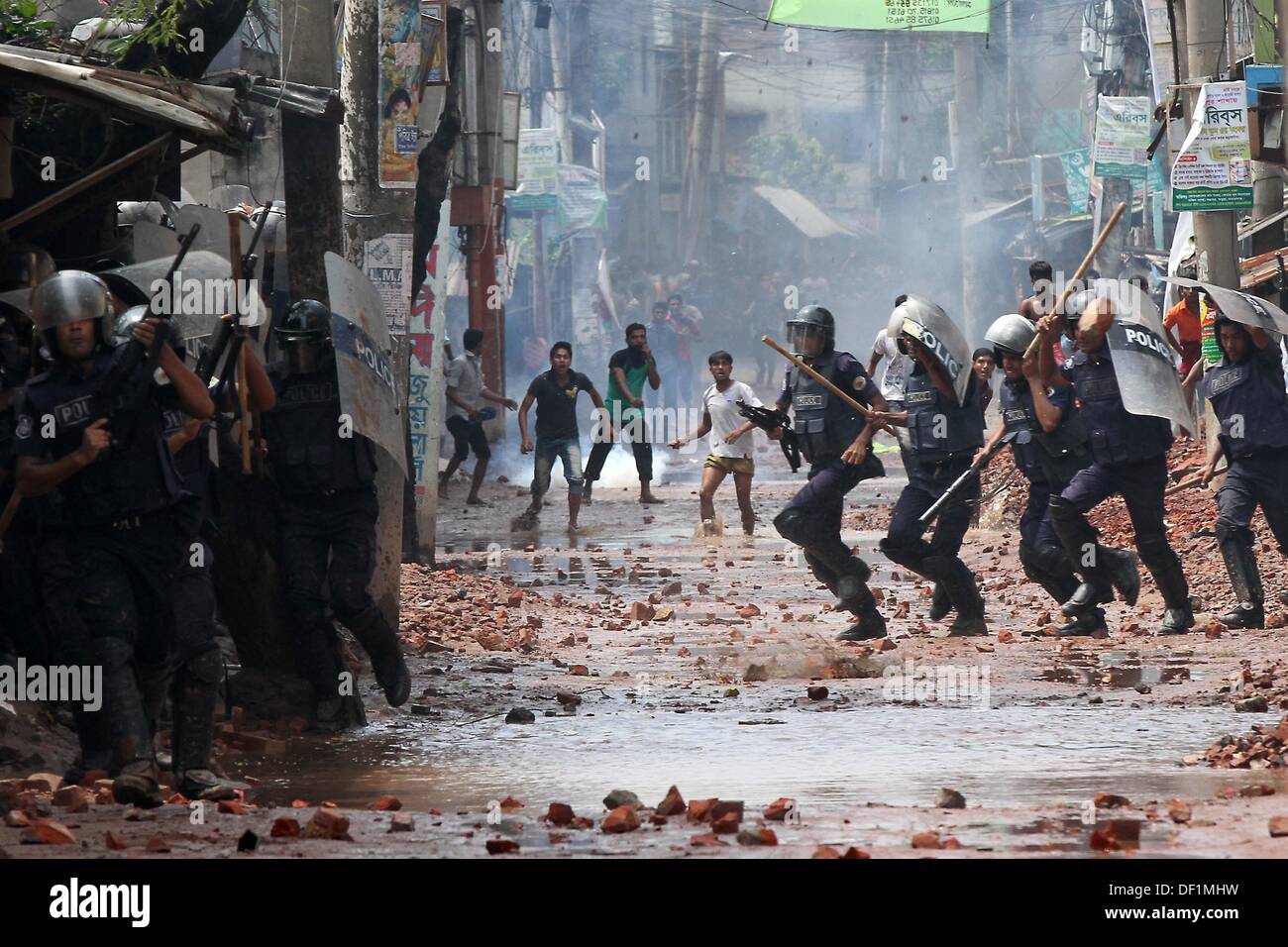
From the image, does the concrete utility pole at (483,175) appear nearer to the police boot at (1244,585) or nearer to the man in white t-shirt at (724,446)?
the man in white t-shirt at (724,446)

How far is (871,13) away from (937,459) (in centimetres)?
1330

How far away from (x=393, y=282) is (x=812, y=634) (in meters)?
3.22

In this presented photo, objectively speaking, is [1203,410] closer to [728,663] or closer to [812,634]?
[812,634]

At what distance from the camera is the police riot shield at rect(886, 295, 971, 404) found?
11.4 m

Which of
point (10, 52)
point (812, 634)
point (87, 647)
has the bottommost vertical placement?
point (812, 634)

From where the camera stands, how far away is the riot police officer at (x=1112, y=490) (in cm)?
1119

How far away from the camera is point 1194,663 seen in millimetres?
9695

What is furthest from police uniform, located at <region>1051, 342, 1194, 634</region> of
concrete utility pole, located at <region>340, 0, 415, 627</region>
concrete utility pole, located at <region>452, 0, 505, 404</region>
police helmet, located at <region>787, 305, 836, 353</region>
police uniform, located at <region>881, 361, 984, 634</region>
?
concrete utility pole, located at <region>452, 0, 505, 404</region>

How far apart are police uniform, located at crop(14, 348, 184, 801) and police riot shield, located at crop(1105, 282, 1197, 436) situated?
20.1 ft

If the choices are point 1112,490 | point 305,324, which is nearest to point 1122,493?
point 1112,490

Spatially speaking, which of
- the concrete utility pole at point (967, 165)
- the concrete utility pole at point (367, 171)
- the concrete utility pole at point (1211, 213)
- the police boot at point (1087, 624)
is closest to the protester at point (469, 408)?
the concrete utility pole at point (1211, 213)

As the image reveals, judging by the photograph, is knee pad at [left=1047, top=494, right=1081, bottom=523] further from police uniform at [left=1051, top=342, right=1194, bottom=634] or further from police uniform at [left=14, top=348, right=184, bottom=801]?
police uniform at [left=14, top=348, right=184, bottom=801]
